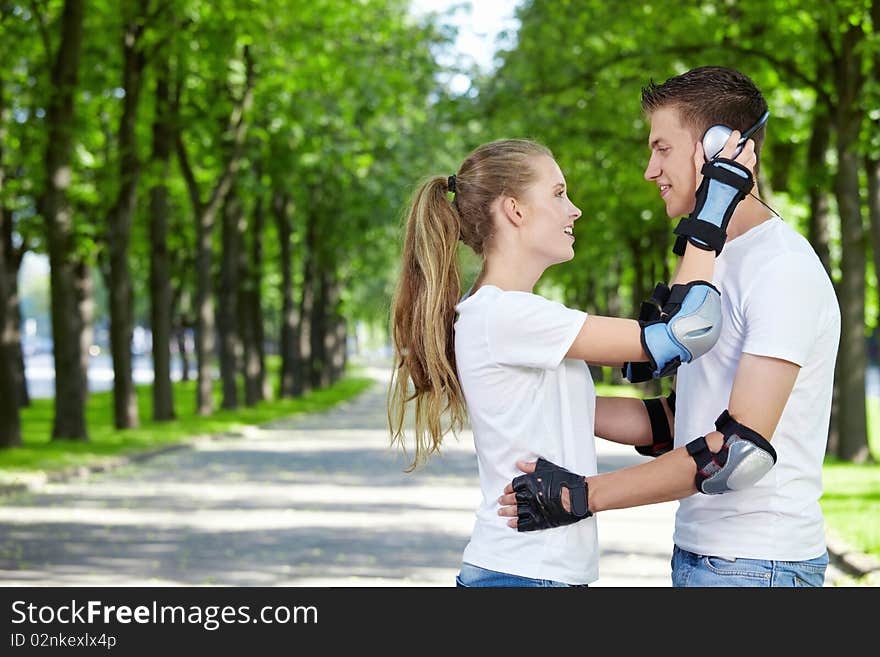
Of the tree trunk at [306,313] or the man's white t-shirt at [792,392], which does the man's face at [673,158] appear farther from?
the tree trunk at [306,313]

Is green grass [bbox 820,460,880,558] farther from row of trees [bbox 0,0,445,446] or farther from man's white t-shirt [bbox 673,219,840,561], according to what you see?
row of trees [bbox 0,0,445,446]

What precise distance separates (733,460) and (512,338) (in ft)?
1.90

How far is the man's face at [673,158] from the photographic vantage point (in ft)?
11.2

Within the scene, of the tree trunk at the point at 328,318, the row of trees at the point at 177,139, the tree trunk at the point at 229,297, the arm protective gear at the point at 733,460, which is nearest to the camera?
the arm protective gear at the point at 733,460

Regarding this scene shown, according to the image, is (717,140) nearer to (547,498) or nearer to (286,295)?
(547,498)

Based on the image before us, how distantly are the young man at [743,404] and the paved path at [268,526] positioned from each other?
617cm

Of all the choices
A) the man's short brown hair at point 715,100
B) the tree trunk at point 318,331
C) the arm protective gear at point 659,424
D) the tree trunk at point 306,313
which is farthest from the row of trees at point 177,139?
the man's short brown hair at point 715,100

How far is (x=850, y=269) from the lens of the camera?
58.6ft

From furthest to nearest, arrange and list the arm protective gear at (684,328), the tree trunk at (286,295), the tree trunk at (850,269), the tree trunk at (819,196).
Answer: the tree trunk at (286,295), the tree trunk at (819,196), the tree trunk at (850,269), the arm protective gear at (684,328)

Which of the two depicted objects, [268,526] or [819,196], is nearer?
[268,526]

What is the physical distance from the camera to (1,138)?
2248 centimetres

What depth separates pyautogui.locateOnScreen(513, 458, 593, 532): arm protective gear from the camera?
3.23m

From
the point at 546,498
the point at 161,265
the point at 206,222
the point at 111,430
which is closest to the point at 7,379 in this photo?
the point at 111,430

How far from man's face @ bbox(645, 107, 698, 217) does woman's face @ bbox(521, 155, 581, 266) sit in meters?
0.23
